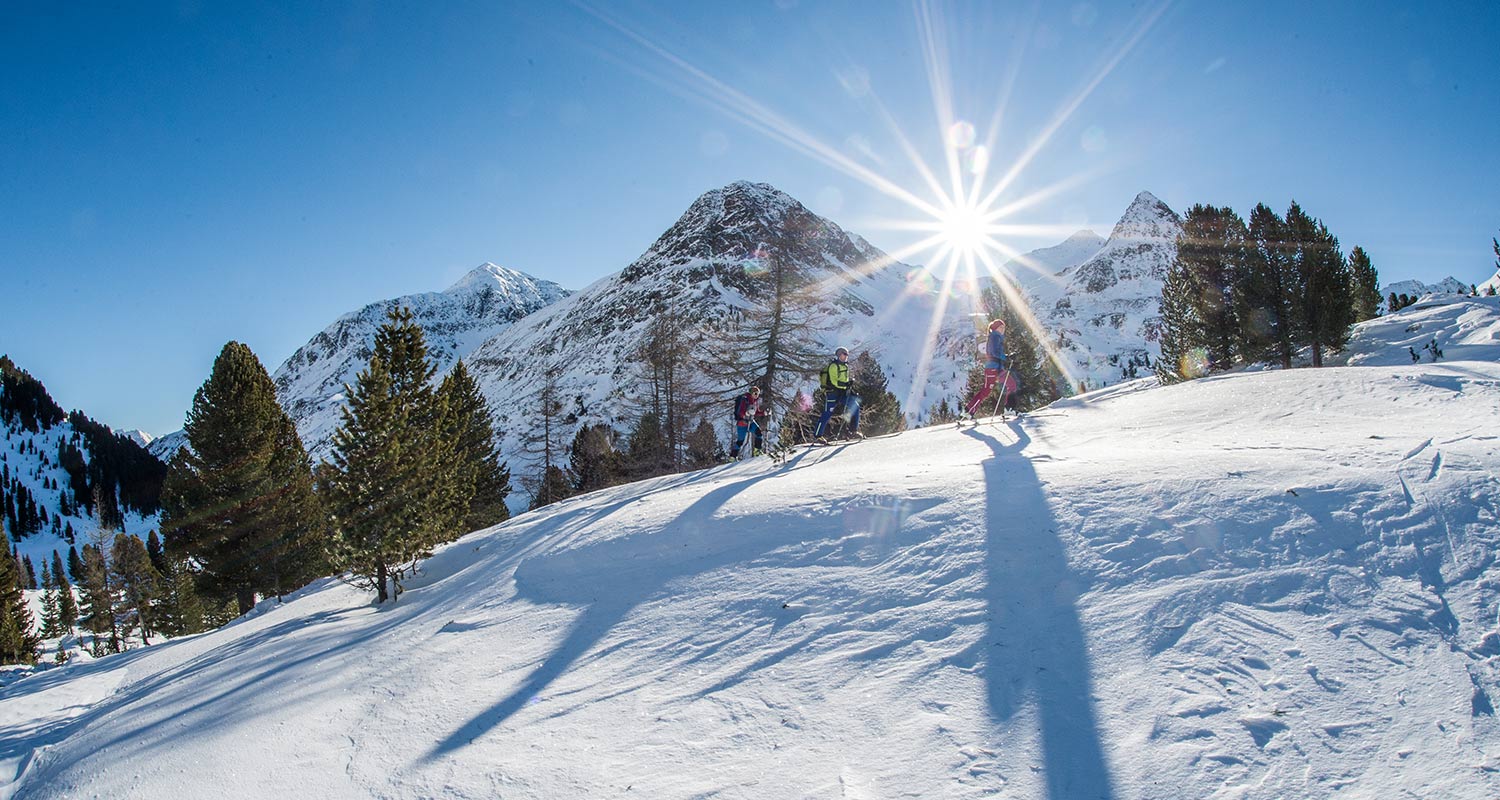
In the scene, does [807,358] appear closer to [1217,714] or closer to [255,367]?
[1217,714]

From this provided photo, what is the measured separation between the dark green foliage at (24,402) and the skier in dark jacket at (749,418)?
186986 millimetres

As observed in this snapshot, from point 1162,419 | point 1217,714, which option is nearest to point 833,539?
point 1217,714

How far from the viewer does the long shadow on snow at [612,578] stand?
14.4 feet

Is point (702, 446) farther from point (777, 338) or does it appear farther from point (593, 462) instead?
point (593, 462)

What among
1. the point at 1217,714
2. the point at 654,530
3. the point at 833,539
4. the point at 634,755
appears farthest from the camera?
the point at 654,530

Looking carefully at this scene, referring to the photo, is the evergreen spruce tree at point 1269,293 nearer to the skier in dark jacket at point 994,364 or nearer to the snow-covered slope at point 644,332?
the skier in dark jacket at point 994,364

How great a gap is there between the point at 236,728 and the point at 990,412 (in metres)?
13.3

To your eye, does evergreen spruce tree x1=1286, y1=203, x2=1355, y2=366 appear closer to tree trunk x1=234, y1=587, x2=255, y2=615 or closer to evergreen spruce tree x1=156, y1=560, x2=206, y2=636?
tree trunk x1=234, y1=587, x2=255, y2=615

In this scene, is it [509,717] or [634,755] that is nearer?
[634,755]

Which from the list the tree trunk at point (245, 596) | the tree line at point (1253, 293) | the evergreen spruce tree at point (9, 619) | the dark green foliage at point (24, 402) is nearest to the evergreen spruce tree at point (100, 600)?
the evergreen spruce tree at point (9, 619)

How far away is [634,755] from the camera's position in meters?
3.44

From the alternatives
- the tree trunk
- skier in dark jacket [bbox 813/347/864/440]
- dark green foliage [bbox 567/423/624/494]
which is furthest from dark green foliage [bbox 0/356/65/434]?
skier in dark jacket [bbox 813/347/864/440]

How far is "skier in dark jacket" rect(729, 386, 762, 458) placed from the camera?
14.8 metres

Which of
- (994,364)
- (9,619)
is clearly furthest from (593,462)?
(9,619)
